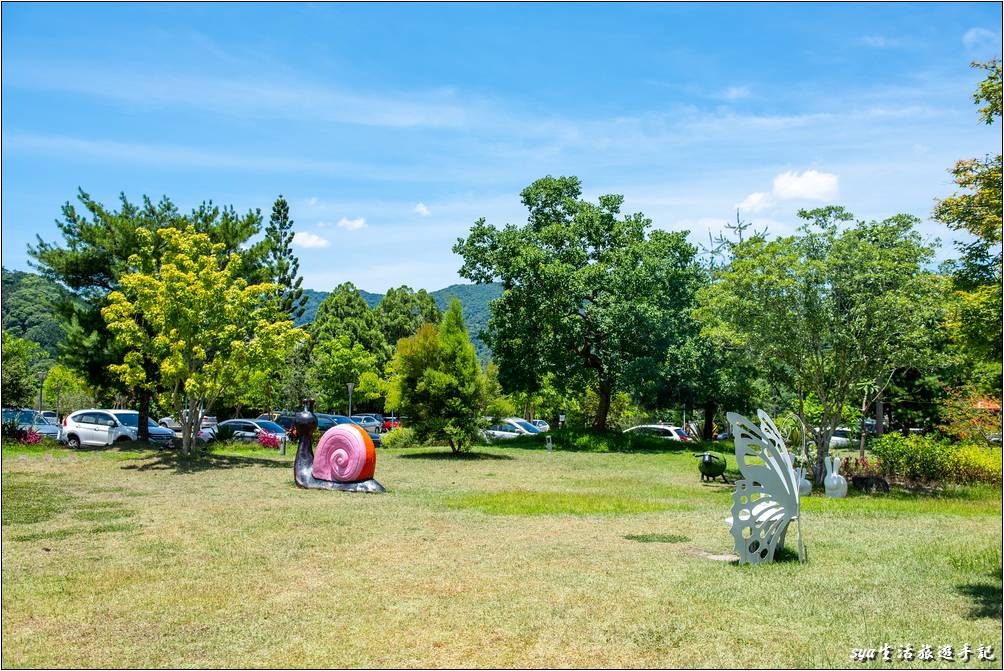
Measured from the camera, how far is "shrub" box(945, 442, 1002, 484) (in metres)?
19.6

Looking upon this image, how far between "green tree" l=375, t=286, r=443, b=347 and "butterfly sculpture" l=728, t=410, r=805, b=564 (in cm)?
5262

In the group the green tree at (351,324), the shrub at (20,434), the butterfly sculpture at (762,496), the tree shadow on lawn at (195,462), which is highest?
the green tree at (351,324)

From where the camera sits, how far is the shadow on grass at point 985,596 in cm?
692

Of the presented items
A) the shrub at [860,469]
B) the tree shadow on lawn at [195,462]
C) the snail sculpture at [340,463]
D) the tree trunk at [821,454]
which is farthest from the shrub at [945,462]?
the tree shadow on lawn at [195,462]

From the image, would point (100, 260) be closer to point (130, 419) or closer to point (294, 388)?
point (130, 419)

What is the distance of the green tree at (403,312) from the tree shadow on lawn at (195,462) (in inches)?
1518

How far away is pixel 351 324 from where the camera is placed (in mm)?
57688

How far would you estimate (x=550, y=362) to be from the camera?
112 feet

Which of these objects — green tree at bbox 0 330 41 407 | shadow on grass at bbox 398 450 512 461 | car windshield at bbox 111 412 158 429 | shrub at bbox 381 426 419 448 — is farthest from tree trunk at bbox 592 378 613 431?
green tree at bbox 0 330 41 407

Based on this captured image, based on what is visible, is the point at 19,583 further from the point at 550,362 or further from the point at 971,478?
the point at 550,362

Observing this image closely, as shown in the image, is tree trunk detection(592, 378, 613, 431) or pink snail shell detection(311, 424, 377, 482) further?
tree trunk detection(592, 378, 613, 431)

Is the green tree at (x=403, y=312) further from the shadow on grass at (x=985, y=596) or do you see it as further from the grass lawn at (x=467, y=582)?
the shadow on grass at (x=985, y=596)

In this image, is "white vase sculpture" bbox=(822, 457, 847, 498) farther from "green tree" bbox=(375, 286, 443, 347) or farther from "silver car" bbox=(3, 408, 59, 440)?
"green tree" bbox=(375, 286, 443, 347)

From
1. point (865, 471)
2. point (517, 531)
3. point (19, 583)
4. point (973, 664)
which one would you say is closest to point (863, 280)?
point (865, 471)
